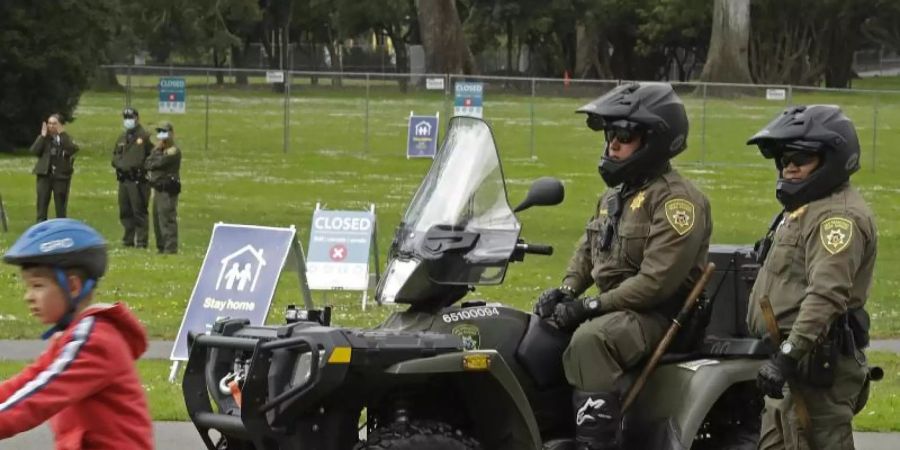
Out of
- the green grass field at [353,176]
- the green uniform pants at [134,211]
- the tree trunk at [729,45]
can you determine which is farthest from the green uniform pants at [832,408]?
the tree trunk at [729,45]

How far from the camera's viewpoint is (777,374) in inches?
242

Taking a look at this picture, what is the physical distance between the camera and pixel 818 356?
249 inches

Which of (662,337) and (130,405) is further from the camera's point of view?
(662,337)

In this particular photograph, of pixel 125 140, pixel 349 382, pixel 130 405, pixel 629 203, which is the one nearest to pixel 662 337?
pixel 629 203

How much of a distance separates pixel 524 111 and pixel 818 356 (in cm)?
4425

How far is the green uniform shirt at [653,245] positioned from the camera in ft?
23.1

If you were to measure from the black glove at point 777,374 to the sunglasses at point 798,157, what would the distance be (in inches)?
30.9

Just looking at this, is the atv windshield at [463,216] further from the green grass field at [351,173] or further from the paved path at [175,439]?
the green grass field at [351,173]

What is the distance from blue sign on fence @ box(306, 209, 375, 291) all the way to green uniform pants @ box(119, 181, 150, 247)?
6.39 meters

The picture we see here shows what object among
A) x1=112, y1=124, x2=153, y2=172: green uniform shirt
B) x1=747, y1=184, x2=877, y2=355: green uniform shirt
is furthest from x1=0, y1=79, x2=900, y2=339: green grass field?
x1=747, y1=184, x2=877, y2=355: green uniform shirt

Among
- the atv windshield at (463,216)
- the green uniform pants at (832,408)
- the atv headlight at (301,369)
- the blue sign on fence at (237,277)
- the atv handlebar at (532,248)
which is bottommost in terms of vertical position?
the blue sign on fence at (237,277)

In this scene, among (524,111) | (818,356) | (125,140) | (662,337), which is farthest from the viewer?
(524,111)

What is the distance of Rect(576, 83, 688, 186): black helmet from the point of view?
7121 mm

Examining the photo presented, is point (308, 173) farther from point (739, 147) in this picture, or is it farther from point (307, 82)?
point (307, 82)
